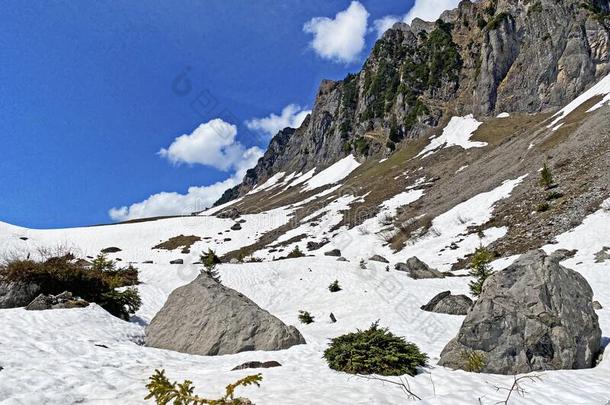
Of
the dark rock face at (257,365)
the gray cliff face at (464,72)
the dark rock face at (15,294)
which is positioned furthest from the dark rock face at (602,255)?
the gray cliff face at (464,72)

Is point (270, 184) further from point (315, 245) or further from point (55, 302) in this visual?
point (55, 302)

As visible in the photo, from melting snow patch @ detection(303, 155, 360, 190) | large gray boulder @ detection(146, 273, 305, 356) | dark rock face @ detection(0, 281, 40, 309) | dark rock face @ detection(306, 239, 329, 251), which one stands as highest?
melting snow patch @ detection(303, 155, 360, 190)

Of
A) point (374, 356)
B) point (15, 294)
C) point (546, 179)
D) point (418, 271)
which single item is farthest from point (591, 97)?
point (15, 294)

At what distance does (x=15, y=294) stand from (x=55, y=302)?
164cm

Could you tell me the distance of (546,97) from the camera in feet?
283

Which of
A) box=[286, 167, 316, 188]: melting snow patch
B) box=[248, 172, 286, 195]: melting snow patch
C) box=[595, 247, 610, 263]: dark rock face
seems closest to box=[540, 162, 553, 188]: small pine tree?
box=[595, 247, 610, 263]: dark rock face

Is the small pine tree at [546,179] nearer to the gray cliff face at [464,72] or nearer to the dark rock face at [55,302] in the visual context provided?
the dark rock face at [55,302]

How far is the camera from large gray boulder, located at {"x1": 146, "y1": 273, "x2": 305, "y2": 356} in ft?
40.9

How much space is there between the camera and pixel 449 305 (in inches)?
728

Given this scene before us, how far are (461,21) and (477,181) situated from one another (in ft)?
327

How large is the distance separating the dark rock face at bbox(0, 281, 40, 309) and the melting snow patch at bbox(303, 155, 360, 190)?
94.3 metres

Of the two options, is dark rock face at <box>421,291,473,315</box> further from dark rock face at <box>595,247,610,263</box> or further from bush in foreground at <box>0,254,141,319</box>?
bush in foreground at <box>0,254,141,319</box>

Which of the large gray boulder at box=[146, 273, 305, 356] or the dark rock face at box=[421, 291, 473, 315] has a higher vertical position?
the large gray boulder at box=[146, 273, 305, 356]

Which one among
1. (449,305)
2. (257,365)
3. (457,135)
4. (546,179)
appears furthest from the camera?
(457,135)
